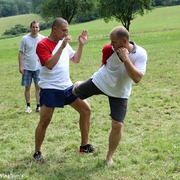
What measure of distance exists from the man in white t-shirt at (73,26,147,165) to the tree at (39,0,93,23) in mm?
34038

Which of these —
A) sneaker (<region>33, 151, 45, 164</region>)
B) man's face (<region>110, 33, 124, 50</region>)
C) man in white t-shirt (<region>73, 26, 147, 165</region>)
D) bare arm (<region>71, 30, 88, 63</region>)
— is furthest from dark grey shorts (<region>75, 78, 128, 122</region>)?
sneaker (<region>33, 151, 45, 164</region>)

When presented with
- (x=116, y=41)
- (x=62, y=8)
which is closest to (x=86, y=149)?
(x=116, y=41)

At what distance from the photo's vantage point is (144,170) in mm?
4469

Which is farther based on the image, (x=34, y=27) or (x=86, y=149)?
(x=34, y=27)

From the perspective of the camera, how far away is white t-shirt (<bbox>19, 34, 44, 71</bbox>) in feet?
24.8

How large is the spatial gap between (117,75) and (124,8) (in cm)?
3486

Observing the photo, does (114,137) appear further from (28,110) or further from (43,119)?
(28,110)

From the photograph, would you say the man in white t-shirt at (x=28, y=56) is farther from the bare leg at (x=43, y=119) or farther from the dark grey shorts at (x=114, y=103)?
the dark grey shorts at (x=114, y=103)

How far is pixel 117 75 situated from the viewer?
4.27 metres

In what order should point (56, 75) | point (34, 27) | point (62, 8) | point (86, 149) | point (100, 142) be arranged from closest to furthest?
point (56, 75)
point (86, 149)
point (100, 142)
point (34, 27)
point (62, 8)

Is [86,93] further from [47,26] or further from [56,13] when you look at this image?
[47,26]

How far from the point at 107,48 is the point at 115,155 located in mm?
1645

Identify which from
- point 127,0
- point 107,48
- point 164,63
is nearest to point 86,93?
point 107,48

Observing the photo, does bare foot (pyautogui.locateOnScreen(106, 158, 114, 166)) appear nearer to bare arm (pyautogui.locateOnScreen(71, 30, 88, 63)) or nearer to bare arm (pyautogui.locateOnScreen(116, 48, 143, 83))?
bare arm (pyautogui.locateOnScreen(116, 48, 143, 83))
